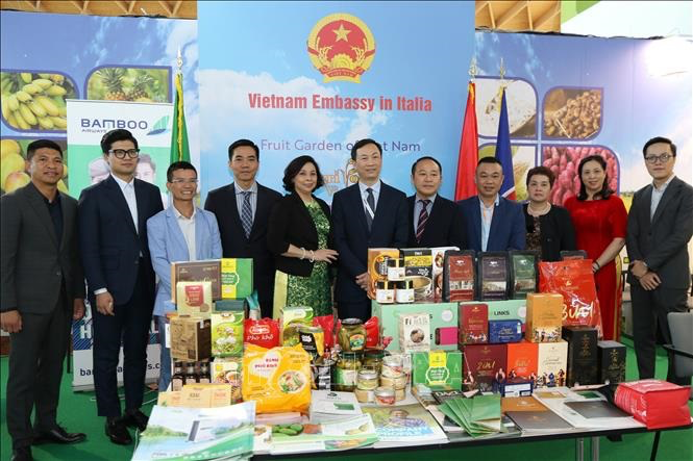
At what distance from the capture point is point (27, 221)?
274cm

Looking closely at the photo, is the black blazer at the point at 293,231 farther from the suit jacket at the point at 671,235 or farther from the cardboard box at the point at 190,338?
the suit jacket at the point at 671,235

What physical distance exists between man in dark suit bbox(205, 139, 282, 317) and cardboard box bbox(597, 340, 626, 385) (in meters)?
1.99

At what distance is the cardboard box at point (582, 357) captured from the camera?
7.16ft

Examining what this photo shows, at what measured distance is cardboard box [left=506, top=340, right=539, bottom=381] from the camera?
215cm

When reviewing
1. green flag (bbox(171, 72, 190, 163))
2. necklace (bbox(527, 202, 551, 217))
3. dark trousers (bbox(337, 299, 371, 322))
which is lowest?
dark trousers (bbox(337, 299, 371, 322))

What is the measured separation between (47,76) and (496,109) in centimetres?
452

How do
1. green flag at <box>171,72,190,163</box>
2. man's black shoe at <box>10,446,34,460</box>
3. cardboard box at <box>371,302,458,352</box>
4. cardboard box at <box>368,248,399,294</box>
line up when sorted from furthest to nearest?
green flag at <box>171,72,190,163</box>, man's black shoe at <box>10,446,34,460</box>, cardboard box at <box>368,248,399,294</box>, cardboard box at <box>371,302,458,352</box>

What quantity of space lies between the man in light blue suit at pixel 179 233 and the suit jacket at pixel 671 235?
284 cm

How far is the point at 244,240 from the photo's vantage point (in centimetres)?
332

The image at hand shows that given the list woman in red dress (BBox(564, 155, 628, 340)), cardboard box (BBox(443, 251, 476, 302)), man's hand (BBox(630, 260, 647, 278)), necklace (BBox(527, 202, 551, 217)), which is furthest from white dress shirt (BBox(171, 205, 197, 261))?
man's hand (BBox(630, 260, 647, 278))

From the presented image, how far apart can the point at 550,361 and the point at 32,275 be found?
2598 mm

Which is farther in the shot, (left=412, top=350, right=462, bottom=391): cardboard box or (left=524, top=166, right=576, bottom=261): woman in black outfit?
(left=524, top=166, right=576, bottom=261): woman in black outfit

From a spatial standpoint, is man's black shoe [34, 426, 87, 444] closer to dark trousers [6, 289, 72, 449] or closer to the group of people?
the group of people

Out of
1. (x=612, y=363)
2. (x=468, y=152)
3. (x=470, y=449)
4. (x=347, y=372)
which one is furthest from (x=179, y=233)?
(x=468, y=152)
